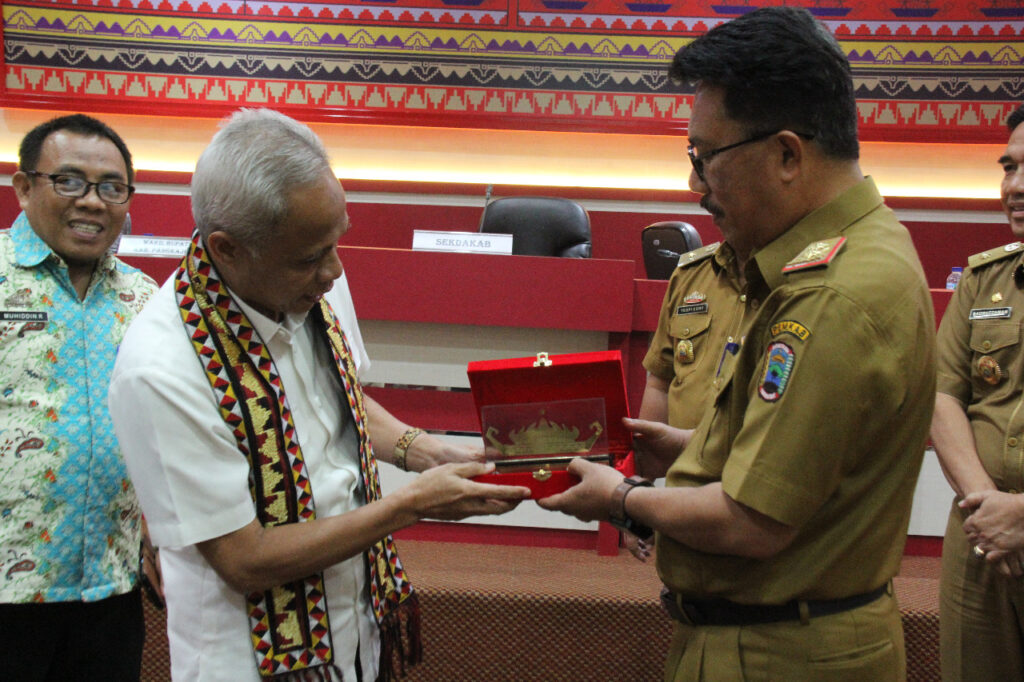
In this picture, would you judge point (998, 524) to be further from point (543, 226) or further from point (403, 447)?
point (543, 226)

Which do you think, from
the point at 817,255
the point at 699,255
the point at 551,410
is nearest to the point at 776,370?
the point at 817,255

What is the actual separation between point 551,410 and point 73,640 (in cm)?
111

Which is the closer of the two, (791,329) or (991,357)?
(791,329)

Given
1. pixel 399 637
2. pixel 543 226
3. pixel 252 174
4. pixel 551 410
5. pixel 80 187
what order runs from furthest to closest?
pixel 543 226, pixel 80 187, pixel 551 410, pixel 399 637, pixel 252 174

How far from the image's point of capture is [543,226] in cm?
381

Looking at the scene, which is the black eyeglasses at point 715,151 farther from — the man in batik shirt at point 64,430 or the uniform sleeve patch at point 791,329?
the man in batik shirt at point 64,430

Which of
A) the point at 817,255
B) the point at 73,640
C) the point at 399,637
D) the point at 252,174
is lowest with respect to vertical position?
the point at 73,640

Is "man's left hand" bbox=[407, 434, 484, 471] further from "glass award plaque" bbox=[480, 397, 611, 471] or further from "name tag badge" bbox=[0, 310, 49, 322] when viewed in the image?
"name tag badge" bbox=[0, 310, 49, 322]

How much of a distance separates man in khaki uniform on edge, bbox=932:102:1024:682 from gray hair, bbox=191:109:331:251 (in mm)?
1501

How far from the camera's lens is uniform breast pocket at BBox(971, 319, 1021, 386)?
5.89 ft

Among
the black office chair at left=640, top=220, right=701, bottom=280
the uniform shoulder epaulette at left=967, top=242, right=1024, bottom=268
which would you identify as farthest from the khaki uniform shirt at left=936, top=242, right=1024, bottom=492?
the black office chair at left=640, top=220, right=701, bottom=280

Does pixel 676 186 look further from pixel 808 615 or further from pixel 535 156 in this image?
pixel 808 615

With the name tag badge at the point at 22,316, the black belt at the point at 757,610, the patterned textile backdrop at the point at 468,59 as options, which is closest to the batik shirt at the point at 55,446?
the name tag badge at the point at 22,316

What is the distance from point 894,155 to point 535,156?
240cm
